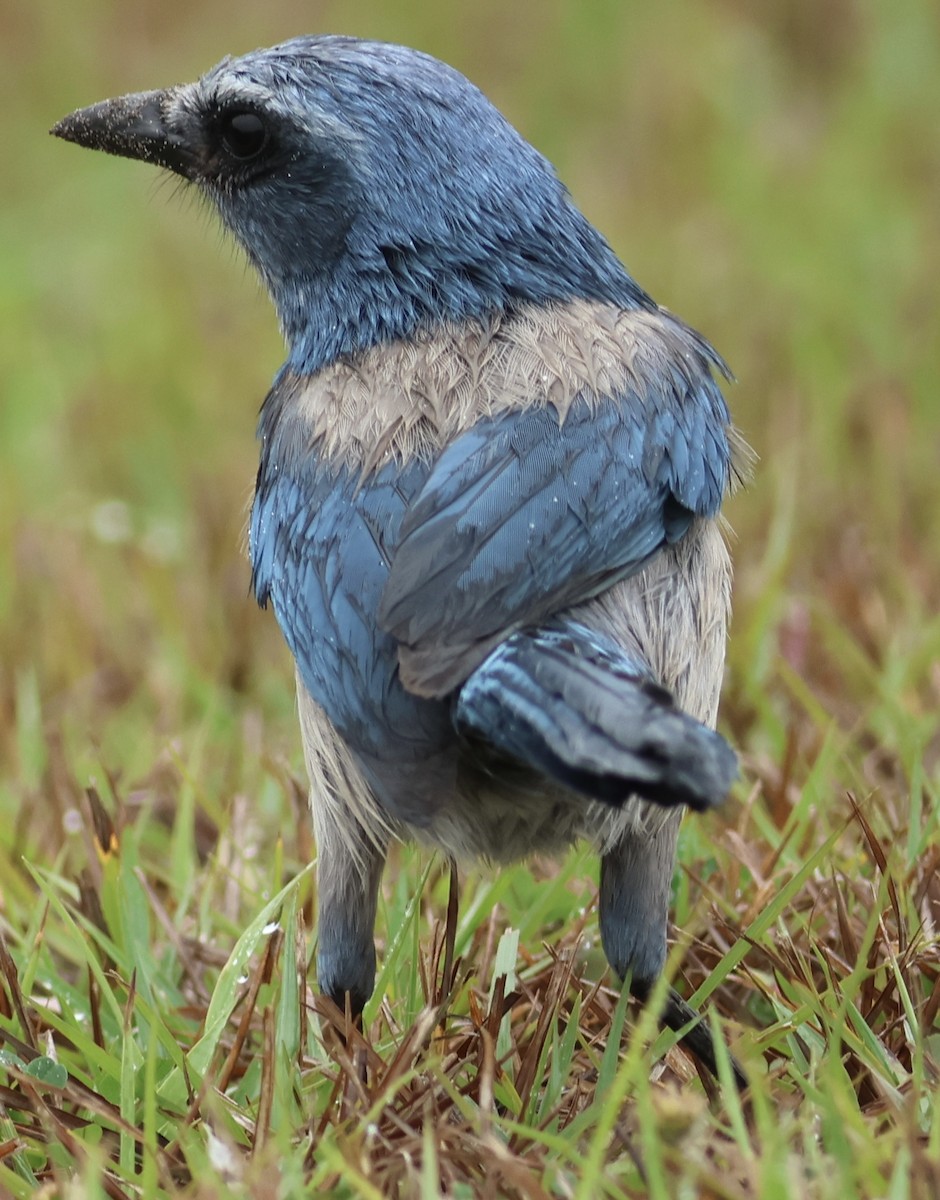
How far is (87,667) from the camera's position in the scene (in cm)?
490

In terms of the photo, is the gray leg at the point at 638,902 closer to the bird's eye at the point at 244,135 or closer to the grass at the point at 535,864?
the grass at the point at 535,864

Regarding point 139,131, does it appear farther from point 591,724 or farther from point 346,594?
point 591,724

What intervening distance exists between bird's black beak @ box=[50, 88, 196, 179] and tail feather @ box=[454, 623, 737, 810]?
4.95 ft

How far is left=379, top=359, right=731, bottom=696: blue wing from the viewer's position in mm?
2578

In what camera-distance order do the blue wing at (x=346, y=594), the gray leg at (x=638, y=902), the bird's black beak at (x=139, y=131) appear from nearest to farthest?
the blue wing at (x=346, y=594)
the gray leg at (x=638, y=902)
the bird's black beak at (x=139, y=131)

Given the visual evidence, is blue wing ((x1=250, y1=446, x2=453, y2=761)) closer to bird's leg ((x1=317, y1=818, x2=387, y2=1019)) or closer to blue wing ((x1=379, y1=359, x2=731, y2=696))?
blue wing ((x1=379, y1=359, x2=731, y2=696))

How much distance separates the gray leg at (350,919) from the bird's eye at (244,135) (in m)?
1.37

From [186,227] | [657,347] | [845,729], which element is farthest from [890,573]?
[186,227]

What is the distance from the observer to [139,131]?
3508 millimetres

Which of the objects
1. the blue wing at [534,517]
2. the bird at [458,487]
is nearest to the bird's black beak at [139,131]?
the bird at [458,487]

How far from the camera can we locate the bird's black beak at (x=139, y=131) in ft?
11.4

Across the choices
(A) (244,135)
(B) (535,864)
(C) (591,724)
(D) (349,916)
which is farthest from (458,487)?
(B) (535,864)

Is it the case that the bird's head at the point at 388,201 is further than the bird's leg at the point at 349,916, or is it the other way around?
the bird's head at the point at 388,201

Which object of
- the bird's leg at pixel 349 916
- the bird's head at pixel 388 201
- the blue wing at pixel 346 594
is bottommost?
the bird's leg at pixel 349 916
